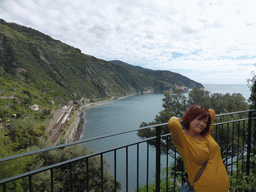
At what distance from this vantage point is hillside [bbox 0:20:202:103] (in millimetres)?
44250

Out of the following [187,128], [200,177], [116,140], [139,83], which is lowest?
[116,140]

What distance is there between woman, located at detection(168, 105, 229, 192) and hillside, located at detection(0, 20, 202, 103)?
3767 cm

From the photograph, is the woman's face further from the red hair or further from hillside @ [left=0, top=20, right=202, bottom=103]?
hillside @ [left=0, top=20, right=202, bottom=103]

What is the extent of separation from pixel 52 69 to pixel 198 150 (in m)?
66.0

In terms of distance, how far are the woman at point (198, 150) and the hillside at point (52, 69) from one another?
37673 millimetres

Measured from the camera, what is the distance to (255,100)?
112 inches

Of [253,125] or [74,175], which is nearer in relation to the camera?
[253,125]

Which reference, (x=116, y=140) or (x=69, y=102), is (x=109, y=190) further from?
(x=69, y=102)

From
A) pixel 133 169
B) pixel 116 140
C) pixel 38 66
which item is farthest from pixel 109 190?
pixel 38 66

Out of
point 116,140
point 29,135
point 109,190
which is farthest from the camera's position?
point 116,140

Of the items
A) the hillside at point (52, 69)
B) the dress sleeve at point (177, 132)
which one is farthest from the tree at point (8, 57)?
the dress sleeve at point (177, 132)

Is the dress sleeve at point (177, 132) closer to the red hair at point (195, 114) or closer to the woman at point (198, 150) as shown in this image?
the woman at point (198, 150)

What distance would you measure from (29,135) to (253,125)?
18.4 meters

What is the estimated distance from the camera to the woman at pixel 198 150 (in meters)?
1.14
